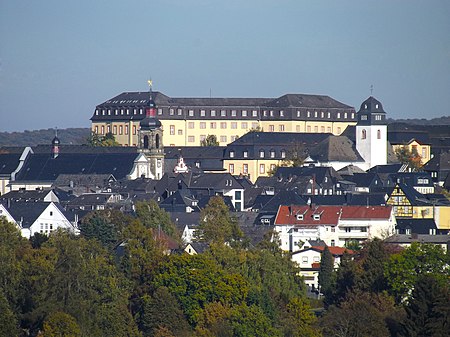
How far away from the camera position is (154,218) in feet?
252

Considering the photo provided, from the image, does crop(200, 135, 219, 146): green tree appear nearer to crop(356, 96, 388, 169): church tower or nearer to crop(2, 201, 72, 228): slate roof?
crop(356, 96, 388, 169): church tower

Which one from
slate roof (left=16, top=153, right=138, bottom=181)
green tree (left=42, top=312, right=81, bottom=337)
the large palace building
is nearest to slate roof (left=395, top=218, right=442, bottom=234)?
slate roof (left=16, top=153, right=138, bottom=181)

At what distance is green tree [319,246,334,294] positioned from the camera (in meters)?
65.8

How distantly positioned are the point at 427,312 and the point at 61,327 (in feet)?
34.2

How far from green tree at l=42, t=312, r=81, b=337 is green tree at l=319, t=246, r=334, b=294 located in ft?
54.7

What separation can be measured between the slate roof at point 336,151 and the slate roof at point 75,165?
1183 centimetres

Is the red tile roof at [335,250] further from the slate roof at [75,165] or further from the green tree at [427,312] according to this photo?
the slate roof at [75,165]

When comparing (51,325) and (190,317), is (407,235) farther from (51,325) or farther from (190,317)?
(51,325)

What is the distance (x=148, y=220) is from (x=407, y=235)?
458 inches

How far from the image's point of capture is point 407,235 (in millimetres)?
79500

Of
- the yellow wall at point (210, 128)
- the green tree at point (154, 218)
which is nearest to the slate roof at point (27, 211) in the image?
the green tree at point (154, 218)

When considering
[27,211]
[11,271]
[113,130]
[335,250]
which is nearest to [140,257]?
[11,271]

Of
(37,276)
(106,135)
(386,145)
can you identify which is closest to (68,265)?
(37,276)

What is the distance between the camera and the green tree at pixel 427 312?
5091 cm
